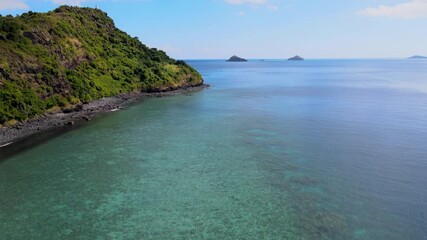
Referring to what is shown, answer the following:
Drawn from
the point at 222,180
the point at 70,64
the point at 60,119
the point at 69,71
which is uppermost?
the point at 70,64

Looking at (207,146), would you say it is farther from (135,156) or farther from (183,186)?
(183,186)

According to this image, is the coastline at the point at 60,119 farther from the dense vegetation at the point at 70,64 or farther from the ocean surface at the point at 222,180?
the ocean surface at the point at 222,180

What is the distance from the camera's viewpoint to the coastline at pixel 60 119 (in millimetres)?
66562

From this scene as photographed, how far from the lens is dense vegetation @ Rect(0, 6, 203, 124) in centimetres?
8200

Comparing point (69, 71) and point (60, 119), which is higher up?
point (69, 71)

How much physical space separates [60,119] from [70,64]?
36937 millimetres

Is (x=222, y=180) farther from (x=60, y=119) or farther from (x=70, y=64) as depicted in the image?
(x=70, y=64)

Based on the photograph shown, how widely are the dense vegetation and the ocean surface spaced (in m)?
16.2

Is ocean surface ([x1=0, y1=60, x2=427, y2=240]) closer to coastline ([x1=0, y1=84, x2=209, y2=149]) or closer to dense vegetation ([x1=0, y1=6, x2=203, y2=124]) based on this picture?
coastline ([x1=0, y1=84, x2=209, y2=149])

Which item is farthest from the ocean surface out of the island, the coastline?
the island

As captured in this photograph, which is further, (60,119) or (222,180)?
(60,119)

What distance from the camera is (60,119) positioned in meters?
81.8

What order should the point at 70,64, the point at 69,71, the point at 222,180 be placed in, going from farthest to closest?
the point at 70,64
the point at 69,71
the point at 222,180

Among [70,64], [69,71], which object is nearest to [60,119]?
[69,71]
